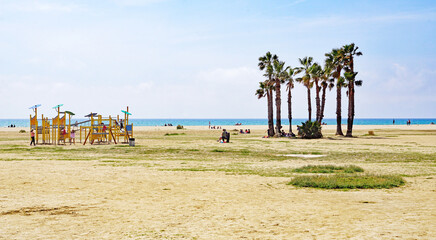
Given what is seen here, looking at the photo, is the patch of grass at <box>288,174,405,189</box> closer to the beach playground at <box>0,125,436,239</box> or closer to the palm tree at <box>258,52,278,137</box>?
the beach playground at <box>0,125,436,239</box>

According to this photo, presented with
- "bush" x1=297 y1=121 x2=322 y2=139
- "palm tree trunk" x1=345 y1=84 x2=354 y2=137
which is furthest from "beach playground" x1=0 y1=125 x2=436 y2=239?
"palm tree trunk" x1=345 y1=84 x2=354 y2=137

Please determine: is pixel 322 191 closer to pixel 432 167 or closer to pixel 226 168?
pixel 226 168

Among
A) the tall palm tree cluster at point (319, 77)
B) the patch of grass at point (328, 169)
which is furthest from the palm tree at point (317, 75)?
the patch of grass at point (328, 169)

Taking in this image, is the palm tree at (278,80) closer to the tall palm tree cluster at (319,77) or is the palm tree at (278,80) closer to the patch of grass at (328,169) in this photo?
the tall palm tree cluster at (319,77)

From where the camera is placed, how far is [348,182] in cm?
1421

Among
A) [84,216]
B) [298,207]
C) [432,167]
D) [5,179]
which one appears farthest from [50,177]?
[432,167]

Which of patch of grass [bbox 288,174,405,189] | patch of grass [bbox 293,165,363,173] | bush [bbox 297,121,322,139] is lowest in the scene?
patch of grass [bbox 293,165,363,173]

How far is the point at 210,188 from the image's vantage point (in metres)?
13.6

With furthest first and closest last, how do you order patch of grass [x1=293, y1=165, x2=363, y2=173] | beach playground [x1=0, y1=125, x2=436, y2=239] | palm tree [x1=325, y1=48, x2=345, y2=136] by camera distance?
palm tree [x1=325, y1=48, x2=345, y2=136] → patch of grass [x1=293, y1=165, x2=363, y2=173] → beach playground [x1=0, y1=125, x2=436, y2=239]

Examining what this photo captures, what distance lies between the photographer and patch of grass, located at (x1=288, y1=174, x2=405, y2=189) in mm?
13688

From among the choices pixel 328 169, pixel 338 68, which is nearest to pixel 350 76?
pixel 338 68

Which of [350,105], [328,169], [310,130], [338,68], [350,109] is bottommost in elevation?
[328,169]

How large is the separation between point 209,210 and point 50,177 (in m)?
8.57

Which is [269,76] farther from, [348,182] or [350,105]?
A: [348,182]
